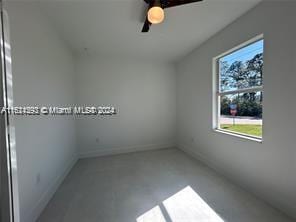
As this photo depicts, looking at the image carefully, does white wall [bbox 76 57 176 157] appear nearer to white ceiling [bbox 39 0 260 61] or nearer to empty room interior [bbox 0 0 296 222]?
empty room interior [bbox 0 0 296 222]

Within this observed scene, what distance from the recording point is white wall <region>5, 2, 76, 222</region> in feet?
4.90

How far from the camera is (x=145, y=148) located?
4.20 m

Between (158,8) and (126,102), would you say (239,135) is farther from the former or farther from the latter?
(126,102)

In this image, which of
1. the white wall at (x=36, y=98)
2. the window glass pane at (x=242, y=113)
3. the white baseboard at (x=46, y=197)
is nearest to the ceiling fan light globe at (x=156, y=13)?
the white wall at (x=36, y=98)

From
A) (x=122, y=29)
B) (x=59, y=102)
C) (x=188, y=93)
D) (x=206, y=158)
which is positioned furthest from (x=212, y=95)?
(x=59, y=102)

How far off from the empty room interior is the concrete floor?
2cm

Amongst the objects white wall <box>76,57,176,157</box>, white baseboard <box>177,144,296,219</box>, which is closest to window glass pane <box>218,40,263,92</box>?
white baseboard <box>177,144,296,219</box>

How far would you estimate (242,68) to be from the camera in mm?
2398

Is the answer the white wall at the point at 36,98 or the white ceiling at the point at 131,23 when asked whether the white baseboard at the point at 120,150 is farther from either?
the white ceiling at the point at 131,23

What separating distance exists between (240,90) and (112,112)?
287cm

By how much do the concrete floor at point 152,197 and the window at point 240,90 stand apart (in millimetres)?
913

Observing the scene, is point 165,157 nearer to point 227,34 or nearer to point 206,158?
point 206,158

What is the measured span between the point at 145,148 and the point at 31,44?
3.33 meters

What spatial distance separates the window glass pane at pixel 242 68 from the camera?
Result: 212 centimetres
